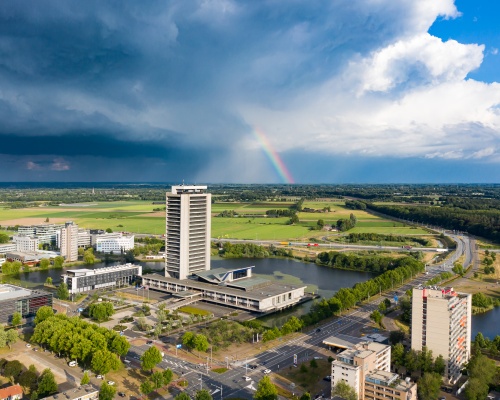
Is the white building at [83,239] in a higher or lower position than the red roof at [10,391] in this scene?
higher

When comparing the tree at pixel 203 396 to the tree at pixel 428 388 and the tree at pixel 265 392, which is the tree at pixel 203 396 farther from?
the tree at pixel 428 388

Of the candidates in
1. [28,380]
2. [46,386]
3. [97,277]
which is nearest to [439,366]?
[46,386]

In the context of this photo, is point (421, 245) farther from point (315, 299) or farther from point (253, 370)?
point (253, 370)

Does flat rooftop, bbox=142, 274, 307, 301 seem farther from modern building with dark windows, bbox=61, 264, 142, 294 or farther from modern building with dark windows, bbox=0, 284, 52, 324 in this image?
modern building with dark windows, bbox=0, 284, 52, 324

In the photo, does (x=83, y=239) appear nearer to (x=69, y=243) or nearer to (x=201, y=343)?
(x=69, y=243)

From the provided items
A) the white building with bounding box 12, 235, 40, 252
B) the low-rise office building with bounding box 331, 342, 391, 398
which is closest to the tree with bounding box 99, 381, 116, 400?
the low-rise office building with bounding box 331, 342, 391, 398

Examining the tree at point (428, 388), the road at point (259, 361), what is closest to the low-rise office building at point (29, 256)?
the road at point (259, 361)

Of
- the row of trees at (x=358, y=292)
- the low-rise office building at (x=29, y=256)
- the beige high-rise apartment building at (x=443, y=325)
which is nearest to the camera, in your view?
the beige high-rise apartment building at (x=443, y=325)
